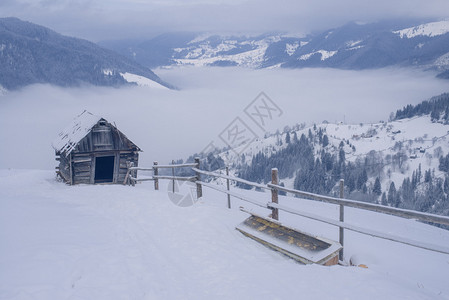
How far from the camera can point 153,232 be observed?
8.84m

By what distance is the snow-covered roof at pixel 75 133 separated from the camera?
66.0 ft

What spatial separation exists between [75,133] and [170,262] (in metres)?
17.1

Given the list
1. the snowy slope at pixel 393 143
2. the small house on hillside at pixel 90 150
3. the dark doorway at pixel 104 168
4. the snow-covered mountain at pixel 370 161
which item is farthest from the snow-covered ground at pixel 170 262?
the snowy slope at pixel 393 143

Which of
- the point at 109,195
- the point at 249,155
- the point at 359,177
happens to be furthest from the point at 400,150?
the point at 109,195

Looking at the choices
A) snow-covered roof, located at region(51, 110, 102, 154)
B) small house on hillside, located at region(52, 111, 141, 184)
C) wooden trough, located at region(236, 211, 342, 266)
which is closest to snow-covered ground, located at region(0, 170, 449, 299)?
wooden trough, located at region(236, 211, 342, 266)

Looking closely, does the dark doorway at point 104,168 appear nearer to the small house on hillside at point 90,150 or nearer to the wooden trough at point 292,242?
the small house on hillside at point 90,150

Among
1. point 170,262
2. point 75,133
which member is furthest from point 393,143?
point 170,262

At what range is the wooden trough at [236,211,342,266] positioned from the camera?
23.1ft

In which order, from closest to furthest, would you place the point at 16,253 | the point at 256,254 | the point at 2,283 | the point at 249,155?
1. the point at 2,283
2. the point at 16,253
3. the point at 256,254
4. the point at 249,155

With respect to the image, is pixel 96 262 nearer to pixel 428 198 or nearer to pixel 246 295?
pixel 246 295

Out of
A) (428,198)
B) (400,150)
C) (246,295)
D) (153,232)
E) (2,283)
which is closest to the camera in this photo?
(2,283)

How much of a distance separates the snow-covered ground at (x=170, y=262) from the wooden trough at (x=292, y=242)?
0.63ft

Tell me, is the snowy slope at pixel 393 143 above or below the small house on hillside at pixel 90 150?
above

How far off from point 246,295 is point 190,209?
5.30m
